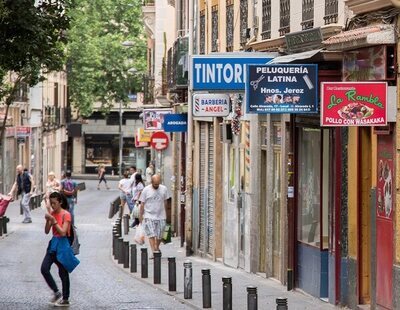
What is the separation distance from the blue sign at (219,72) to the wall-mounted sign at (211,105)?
14.5ft

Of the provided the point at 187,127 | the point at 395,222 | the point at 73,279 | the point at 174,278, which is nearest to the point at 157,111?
the point at 187,127

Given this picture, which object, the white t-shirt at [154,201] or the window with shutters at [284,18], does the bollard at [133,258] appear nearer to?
the white t-shirt at [154,201]

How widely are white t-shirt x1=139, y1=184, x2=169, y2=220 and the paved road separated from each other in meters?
1.27

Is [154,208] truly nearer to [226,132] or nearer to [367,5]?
[226,132]

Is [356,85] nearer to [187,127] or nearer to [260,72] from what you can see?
[260,72]

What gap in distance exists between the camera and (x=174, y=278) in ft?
71.4

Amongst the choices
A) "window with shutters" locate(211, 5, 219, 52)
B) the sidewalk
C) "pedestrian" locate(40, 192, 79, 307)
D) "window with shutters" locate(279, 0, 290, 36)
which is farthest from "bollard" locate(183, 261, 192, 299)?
"window with shutters" locate(211, 5, 219, 52)

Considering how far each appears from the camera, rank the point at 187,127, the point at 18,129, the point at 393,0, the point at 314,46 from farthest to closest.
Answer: the point at 18,129
the point at 187,127
the point at 314,46
the point at 393,0

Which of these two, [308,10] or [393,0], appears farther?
[308,10]

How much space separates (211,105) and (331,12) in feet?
24.0

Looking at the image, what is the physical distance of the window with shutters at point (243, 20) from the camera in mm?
26938

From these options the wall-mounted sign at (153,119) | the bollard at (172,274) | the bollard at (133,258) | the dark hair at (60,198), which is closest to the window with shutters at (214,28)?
the bollard at (133,258)

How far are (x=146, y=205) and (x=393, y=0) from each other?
41.8 feet

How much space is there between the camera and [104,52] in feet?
289
